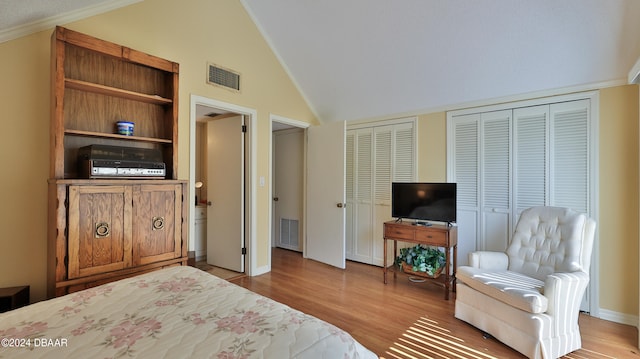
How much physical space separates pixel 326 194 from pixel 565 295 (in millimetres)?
2745

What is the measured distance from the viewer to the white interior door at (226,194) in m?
3.65

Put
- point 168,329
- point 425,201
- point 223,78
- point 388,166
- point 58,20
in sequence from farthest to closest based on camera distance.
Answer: point 388,166 → point 425,201 → point 223,78 → point 58,20 → point 168,329

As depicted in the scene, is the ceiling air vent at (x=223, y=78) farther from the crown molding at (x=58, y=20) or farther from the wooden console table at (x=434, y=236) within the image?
the wooden console table at (x=434, y=236)

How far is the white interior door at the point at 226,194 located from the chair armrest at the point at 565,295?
10.0 ft

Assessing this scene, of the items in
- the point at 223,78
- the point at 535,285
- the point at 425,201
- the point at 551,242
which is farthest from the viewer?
the point at 425,201

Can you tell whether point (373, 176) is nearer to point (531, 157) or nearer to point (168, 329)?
point (531, 157)

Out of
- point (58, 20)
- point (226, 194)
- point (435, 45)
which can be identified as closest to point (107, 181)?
point (58, 20)

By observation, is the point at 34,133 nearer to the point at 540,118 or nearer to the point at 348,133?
the point at 348,133

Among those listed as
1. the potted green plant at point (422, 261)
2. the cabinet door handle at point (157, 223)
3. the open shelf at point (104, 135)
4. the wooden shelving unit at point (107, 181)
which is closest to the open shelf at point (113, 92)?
the wooden shelving unit at point (107, 181)

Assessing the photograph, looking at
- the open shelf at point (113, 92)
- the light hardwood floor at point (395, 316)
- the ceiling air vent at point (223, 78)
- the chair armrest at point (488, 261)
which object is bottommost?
the light hardwood floor at point (395, 316)

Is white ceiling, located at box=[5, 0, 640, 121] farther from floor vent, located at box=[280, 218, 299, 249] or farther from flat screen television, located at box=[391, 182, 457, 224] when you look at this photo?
floor vent, located at box=[280, 218, 299, 249]

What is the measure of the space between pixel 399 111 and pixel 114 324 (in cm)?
363

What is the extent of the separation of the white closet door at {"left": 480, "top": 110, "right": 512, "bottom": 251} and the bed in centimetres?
279

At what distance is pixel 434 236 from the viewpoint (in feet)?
10.2
